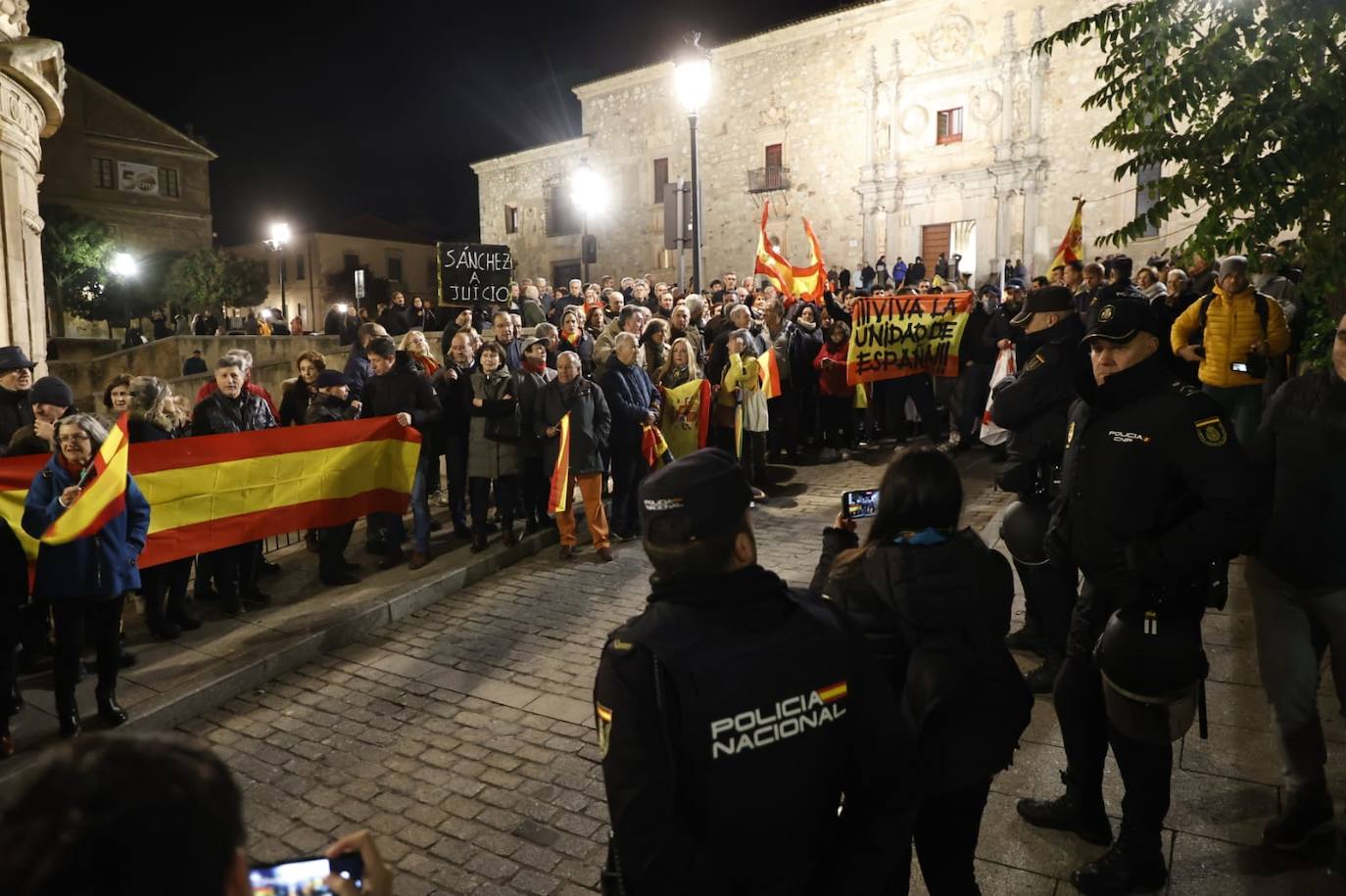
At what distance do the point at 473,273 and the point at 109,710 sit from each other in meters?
8.21

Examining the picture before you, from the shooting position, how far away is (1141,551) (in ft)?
11.0

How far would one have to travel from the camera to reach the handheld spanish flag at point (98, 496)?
17.9 ft

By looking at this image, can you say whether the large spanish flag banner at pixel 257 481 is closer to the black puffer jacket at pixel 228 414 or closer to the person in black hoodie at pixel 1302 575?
the black puffer jacket at pixel 228 414

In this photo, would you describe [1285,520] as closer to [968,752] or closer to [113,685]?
[968,752]

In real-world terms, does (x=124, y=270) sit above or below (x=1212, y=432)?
above

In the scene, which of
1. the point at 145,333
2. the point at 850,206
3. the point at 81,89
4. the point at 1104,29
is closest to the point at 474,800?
the point at 1104,29

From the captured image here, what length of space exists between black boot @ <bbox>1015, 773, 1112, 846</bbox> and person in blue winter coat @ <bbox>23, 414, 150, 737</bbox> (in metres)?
5.18

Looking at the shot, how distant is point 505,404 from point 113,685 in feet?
13.9

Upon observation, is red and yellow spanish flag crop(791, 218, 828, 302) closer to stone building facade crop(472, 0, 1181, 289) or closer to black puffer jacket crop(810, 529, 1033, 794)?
black puffer jacket crop(810, 529, 1033, 794)

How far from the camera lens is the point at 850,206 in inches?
1373

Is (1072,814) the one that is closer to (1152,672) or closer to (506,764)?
(1152,672)

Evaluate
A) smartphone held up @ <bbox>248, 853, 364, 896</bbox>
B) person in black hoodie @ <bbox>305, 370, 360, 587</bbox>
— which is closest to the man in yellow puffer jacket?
person in black hoodie @ <bbox>305, 370, 360, 587</bbox>

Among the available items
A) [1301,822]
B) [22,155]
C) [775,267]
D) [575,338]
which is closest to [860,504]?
[1301,822]

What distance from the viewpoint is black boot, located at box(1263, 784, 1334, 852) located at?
369cm
